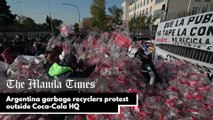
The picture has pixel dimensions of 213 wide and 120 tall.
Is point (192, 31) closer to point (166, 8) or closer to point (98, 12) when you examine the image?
point (166, 8)

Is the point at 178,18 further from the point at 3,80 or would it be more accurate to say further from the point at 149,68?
the point at 3,80

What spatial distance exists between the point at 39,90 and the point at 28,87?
44cm

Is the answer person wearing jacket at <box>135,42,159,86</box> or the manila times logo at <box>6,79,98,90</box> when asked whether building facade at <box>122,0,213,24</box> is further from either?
the manila times logo at <box>6,79,98,90</box>

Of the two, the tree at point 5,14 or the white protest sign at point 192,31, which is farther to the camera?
the tree at point 5,14

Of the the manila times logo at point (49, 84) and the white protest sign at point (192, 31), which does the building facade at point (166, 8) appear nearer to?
the white protest sign at point (192, 31)

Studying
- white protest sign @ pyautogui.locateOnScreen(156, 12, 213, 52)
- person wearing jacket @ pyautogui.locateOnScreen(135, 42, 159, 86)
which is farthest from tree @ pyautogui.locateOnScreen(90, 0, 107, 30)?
person wearing jacket @ pyautogui.locateOnScreen(135, 42, 159, 86)

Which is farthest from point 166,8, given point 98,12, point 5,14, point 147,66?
point 5,14

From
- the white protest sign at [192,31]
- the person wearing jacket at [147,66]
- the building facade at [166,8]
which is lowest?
the person wearing jacket at [147,66]

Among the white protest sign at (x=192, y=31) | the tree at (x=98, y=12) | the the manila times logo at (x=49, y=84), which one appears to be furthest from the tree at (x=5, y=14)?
the white protest sign at (x=192, y=31)

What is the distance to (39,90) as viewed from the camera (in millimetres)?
4098

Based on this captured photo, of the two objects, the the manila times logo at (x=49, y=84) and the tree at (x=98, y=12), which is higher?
the tree at (x=98, y=12)

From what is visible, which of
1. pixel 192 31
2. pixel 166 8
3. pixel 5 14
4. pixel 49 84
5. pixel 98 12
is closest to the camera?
pixel 49 84

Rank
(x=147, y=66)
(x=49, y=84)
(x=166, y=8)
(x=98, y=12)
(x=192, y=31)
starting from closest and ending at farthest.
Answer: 1. (x=49, y=84)
2. (x=192, y=31)
3. (x=147, y=66)
4. (x=166, y=8)
5. (x=98, y=12)

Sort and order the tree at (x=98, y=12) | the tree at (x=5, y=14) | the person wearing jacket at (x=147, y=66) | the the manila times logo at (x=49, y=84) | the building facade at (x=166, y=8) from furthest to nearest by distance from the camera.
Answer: the tree at (x=5, y=14) → the tree at (x=98, y=12) → the building facade at (x=166, y=8) → the person wearing jacket at (x=147, y=66) → the the manila times logo at (x=49, y=84)
